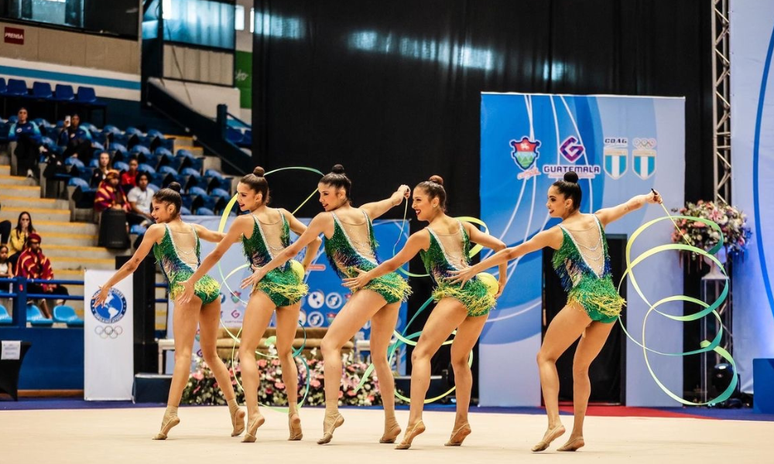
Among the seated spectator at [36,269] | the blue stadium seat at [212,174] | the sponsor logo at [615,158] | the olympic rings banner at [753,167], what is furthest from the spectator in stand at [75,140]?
the olympic rings banner at [753,167]

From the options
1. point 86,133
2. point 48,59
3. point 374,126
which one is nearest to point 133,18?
point 48,59

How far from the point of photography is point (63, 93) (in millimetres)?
18406

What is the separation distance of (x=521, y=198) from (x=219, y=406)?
3934 millimetres

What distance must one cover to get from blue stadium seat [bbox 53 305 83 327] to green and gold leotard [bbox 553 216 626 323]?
803 cm

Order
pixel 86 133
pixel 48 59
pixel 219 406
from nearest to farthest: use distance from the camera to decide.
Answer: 1. pixel 219 406
2. pixel 86 133
3. pixel 48 59

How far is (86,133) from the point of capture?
17016 millimetres

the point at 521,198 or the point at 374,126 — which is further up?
the point at 374,126

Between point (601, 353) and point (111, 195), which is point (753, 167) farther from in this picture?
point (111, 195)

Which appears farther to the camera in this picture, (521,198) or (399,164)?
(399,164)

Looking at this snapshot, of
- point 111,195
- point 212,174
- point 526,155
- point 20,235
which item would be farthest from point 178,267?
point 212,174

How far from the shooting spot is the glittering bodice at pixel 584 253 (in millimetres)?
6180

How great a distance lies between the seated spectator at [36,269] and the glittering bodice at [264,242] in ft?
23.4

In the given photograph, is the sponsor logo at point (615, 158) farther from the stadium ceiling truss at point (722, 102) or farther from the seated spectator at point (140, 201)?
the seated spectator at point (140, 201)

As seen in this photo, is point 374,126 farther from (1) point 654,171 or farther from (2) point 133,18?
(2) point 133,18
